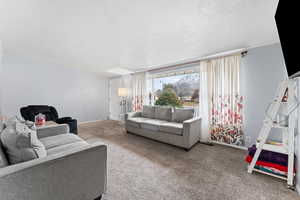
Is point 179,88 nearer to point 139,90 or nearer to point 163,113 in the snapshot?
point 163,113

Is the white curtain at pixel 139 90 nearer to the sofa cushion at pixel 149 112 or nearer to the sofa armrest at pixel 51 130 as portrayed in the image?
the sofa cushion at pixel 149 112

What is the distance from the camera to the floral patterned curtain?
176 inches

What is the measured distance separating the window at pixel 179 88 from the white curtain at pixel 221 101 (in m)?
0.46

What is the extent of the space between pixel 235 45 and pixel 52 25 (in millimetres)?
3144

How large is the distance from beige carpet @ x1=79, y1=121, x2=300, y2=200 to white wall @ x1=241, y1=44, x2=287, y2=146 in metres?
0.70

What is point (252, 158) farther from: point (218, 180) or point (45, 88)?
point (45, 88)

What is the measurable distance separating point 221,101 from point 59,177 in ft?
10.3

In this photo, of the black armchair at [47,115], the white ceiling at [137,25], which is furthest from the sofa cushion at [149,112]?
the black armchair at [47,115]

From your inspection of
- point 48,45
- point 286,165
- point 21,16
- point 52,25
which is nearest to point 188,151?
point 286,165

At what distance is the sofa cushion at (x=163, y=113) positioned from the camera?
3.37 m

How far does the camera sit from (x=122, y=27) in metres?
1.76

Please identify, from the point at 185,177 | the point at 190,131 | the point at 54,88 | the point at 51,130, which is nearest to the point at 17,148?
the point at 51,130

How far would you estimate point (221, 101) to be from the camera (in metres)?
2.84

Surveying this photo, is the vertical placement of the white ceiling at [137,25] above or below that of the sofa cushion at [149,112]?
above
